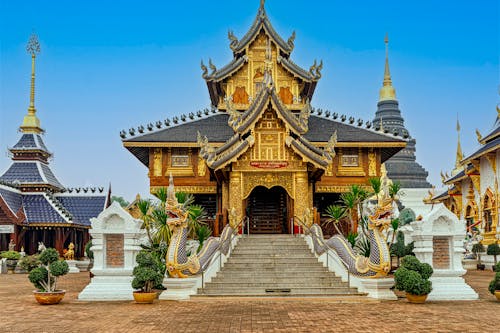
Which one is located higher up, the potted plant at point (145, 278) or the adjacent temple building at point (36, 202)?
the adjacent temple building at point (36, 202)

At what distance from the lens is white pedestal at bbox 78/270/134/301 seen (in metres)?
14.3

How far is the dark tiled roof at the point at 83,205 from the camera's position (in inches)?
1382

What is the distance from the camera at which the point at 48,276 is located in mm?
13578

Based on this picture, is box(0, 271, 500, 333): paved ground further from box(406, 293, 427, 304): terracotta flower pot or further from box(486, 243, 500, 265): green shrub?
box(486, 243, 500, 265): green shrub

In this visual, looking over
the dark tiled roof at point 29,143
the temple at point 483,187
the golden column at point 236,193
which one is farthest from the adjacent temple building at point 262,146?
the dark tiled roof at point 29,143

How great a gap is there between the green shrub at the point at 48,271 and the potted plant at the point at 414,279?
26.0 ft

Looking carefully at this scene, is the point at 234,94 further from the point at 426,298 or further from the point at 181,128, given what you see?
the point at 426,298

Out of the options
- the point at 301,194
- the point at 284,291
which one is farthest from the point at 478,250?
the point at 284,291

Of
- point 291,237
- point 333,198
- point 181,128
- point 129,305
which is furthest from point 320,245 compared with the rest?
point 181,128

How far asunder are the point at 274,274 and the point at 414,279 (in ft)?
14.3

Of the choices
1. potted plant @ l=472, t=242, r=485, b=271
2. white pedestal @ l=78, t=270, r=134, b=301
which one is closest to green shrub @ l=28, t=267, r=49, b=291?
white pedestal @ l=78, t=270, r=134, b=301

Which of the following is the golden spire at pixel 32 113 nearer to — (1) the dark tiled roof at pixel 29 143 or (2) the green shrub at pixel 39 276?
(1) the dark tiled roof at pixel 29 143

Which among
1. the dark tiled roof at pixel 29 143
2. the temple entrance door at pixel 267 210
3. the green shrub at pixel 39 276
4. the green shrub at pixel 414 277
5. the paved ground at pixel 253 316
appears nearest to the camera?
the paved ground at pixel 253 316

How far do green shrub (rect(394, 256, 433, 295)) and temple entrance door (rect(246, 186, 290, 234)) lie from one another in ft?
38.2
